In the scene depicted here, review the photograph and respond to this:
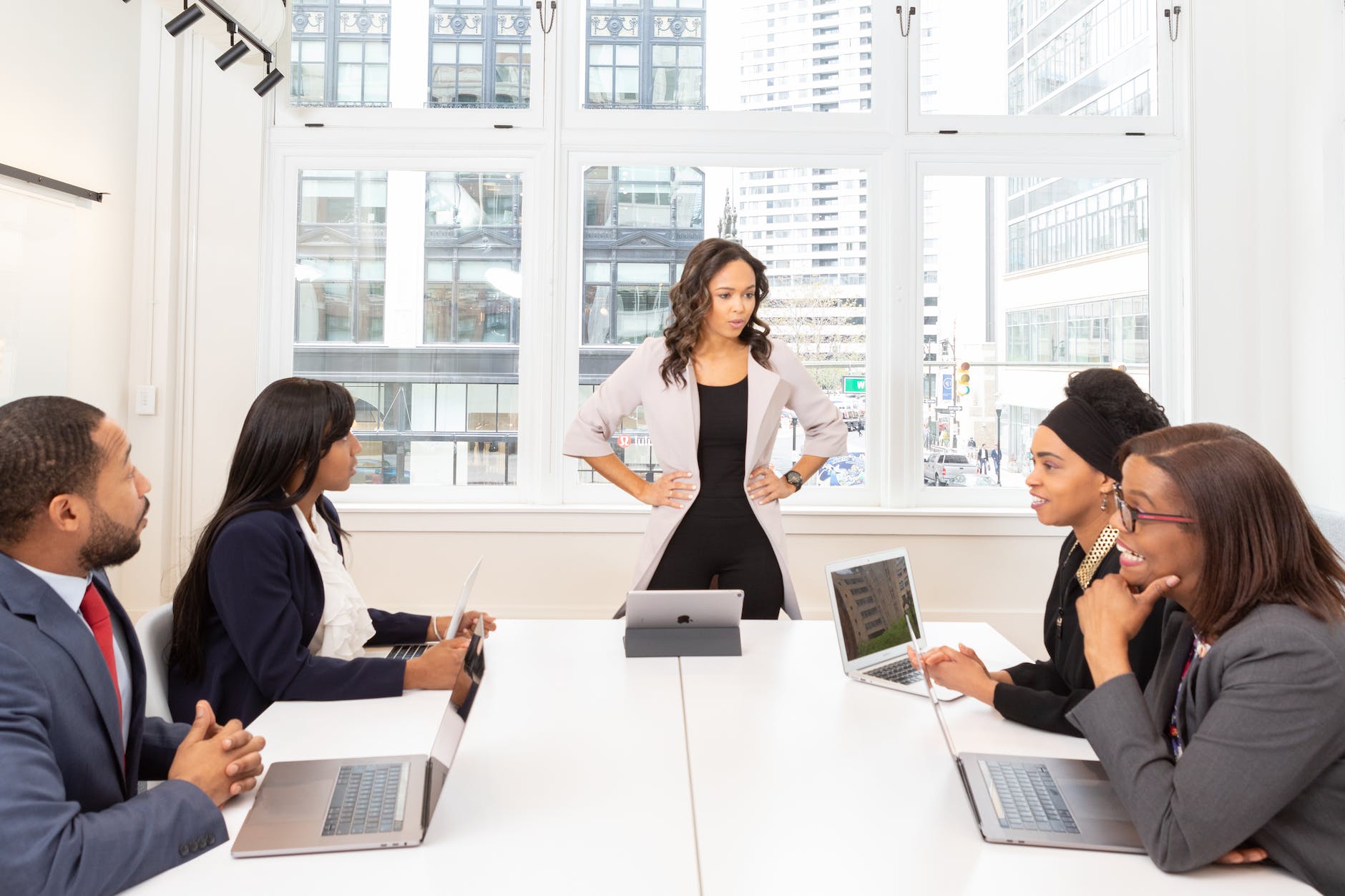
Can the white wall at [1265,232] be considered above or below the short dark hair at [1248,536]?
above

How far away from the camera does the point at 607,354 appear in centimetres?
392

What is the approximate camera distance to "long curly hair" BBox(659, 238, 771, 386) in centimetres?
279

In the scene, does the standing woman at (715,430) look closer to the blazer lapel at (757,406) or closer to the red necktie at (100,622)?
the blazer lapel at (757,406)

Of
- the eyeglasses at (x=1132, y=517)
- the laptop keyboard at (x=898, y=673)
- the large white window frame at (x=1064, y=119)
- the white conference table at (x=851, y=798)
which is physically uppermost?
the large white window frame at (x=1064, y=119)

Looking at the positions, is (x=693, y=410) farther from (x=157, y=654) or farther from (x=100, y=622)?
(x=100, y=622)

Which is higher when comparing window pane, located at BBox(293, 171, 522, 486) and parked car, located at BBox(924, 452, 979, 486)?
window pane, located at BBox(293, 171, 522, 486)

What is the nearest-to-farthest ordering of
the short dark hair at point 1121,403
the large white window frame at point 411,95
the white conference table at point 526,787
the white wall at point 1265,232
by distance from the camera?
the white conference table at point 526,787, the short dark hair at point 1121,403, the white wall at point 1265,232, the large white window frame at point 411,95

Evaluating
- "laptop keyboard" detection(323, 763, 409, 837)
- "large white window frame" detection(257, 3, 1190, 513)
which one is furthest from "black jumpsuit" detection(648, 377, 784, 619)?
"laptop keyboard" detection(323, 763, 409, 837)

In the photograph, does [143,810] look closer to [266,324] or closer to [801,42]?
[266,324]

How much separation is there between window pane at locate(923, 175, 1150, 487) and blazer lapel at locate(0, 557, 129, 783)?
3.31 m

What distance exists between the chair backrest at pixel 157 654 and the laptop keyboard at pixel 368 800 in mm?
584

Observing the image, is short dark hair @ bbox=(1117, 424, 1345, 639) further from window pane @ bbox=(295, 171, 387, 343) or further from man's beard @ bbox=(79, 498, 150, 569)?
window pane @ bbox=(295, 171, 387, 343)

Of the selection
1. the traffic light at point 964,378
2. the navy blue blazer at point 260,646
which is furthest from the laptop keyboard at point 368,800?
the traffic light at point 964,378

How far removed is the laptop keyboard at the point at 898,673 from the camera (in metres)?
1.89
